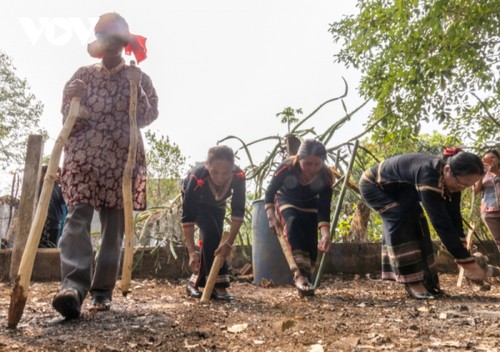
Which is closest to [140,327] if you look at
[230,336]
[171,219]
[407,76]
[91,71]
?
[230,336]

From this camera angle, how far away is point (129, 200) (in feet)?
9.10

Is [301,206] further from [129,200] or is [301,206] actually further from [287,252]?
[129,200]

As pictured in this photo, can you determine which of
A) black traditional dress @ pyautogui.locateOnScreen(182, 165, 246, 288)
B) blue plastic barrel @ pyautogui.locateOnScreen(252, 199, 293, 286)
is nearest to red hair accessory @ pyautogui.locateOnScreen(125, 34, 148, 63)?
black traditional dress @ pyautogui.locateOnScreen(182, 165, 246, 288)

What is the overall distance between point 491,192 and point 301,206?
2.69 m

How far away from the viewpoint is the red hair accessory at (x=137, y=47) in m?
3.07

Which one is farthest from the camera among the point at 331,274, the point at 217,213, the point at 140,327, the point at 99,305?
the point at 331,274

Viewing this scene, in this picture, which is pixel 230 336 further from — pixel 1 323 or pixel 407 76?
pixel 407 76

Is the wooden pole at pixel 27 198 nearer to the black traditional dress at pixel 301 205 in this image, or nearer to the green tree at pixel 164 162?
the black traditional dress at pixel 301 205

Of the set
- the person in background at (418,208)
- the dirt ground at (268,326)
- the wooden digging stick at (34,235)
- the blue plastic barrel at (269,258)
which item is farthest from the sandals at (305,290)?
the wooden digging stick at (34,235)

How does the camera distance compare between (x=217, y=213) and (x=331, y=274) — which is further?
(x=331, y=274)

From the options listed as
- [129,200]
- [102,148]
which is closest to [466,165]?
[129,200]

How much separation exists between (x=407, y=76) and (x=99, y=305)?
5032mm

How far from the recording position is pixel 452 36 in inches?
241

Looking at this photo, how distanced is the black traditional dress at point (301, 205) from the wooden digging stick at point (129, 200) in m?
1.53
